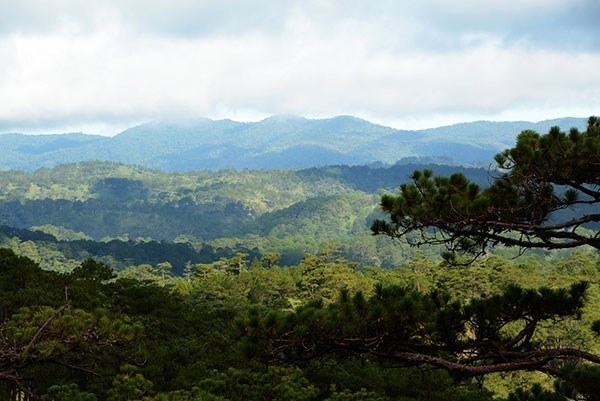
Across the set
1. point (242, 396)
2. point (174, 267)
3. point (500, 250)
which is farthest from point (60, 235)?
point (242, 396)

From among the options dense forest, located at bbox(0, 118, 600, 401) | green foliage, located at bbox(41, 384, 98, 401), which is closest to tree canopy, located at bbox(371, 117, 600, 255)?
dense forest, located at bbox(0, 118, 600, 401)

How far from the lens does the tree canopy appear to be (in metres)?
6.66

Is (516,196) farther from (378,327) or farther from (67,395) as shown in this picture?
(67,395)

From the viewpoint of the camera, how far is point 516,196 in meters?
7.06

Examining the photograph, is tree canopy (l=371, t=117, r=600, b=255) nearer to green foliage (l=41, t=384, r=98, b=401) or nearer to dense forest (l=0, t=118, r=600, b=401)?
dense forest (l=0, t=118, r=600, b=401)

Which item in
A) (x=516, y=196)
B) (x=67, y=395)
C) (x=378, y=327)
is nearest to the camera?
(x=378, y=327)

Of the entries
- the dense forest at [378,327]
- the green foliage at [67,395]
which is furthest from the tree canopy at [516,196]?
the green foliage at [67,395]

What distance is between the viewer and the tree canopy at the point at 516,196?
6664mm

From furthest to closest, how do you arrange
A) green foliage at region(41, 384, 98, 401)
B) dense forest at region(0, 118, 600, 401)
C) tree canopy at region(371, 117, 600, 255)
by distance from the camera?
green foliage at region(41, 384, 98, 401)
tree canopy at region(371, 117, 600, 255)
dense forest at region(0, 118, 600, 401)

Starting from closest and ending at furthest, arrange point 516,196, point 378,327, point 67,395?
point 378,327 → point 516,196 → point 67,395

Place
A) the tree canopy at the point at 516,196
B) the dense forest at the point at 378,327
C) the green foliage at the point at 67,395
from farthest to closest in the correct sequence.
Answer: the green foliage at the point at 67,395 < the tree canopy at the point at 516,196 < the dense forest at the point at 378,327

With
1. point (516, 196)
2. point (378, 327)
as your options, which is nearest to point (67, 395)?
point (378, 327)

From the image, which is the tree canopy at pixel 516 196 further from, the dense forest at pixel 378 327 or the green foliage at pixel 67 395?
the green foliage at pixel 67 395

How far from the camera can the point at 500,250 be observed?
13038cm
